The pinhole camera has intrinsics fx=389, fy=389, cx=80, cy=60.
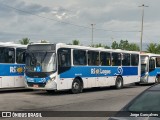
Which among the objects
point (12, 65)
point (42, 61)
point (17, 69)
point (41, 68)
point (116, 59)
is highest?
point (116, 59)

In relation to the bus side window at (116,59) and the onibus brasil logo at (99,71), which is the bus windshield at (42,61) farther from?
the bus side window at (116,59)

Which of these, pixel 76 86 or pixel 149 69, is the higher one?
pixel 149 69

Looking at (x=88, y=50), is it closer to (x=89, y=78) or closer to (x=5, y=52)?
(x=89, y=78)

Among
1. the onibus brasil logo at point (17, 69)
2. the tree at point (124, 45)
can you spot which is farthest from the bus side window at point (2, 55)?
the tree at point (124, 45)

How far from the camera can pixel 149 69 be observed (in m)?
35.1

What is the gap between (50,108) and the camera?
607 inches

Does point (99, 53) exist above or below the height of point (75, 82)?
above

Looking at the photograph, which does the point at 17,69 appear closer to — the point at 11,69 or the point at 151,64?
the point at 11,69

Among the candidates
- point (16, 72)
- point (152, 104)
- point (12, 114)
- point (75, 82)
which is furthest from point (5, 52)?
point (152, 104)

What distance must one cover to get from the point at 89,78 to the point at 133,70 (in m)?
7.32

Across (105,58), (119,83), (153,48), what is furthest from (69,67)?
(153,48)

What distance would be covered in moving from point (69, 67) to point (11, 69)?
137 inches

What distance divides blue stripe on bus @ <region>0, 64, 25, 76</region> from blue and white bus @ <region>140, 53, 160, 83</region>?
14355mm

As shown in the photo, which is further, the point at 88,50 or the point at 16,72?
the point at 88,50
